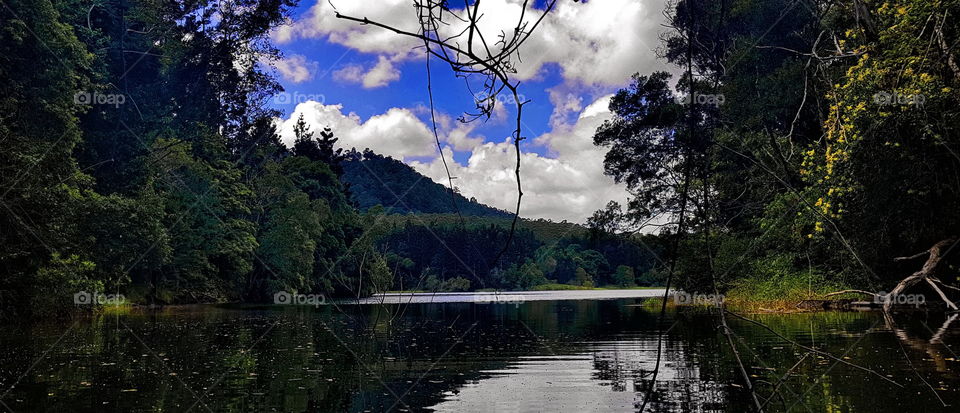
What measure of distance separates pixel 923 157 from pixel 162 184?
150 feet

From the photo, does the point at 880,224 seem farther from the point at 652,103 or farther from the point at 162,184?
the point at 162,184

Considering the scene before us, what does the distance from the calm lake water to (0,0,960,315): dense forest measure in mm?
2008

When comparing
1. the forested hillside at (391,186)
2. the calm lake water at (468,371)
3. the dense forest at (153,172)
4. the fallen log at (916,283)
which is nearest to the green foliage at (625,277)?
the forested hillside at (391,186)

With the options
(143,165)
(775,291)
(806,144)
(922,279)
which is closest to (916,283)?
(922,279)

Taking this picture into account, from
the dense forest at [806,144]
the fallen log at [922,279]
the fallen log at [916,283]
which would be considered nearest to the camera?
the fallen log at [916,283]

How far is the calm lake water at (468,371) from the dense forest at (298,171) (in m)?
2.01

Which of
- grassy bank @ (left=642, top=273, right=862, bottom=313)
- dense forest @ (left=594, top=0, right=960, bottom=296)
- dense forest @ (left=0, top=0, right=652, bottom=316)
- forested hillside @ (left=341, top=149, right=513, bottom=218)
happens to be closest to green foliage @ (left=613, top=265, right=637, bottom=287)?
forested hillside @ (left=341, top=149, right=513, bottom=218)

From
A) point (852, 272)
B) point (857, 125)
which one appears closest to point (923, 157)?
point (857, 125)

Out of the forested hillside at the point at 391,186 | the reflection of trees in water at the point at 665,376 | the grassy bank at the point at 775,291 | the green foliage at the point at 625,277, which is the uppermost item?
the forested hillside at the point at 391,186

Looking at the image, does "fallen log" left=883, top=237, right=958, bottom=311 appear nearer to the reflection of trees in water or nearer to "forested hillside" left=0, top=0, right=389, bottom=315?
the reflection of trees in water

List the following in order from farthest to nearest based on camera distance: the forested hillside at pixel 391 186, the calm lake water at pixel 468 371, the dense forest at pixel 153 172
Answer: the forested hillside at pixel 391 186 < the dense forest at pixel 153 172 < the calm lake water at pixel 468 371

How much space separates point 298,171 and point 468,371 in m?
63.1

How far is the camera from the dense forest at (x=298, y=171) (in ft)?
60.7

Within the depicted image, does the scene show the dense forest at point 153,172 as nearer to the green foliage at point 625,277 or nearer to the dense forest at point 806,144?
the dense forest at point 806,144
